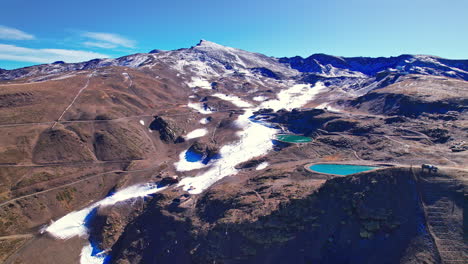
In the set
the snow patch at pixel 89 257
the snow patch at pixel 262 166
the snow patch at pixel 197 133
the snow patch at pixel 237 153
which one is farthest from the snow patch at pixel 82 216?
the snow patch at pixel 197 133

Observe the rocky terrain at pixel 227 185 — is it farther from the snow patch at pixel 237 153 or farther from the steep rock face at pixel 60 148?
the snow patch at pixel 237 153

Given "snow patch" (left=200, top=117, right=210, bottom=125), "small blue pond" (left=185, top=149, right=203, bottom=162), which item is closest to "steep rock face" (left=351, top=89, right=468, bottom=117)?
"snow patch" (left=200, top=117, right=210, bottom=125)

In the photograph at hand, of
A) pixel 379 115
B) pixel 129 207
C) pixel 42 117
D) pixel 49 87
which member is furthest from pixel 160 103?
pixel 379 115

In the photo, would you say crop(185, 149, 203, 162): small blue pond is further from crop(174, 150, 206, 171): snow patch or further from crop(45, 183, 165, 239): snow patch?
crop(45, 183, 165, 239): snow patch

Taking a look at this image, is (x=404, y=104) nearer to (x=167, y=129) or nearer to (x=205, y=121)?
(x=205, y=121)

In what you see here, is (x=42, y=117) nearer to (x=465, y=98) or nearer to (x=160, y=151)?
(x=160, y=151)

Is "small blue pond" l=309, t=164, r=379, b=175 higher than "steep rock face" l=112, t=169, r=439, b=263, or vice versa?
"small blue pond" l=309, t=164, r=379, b=175
